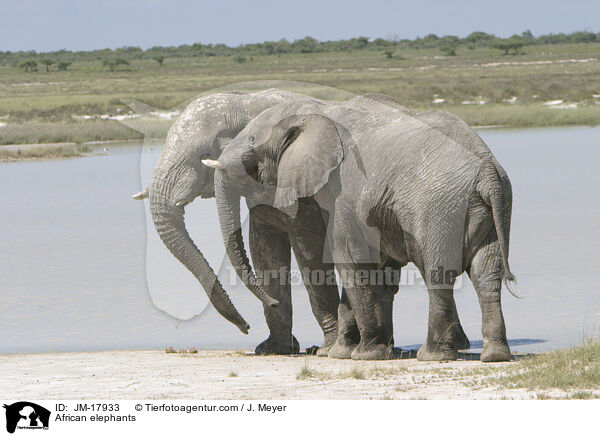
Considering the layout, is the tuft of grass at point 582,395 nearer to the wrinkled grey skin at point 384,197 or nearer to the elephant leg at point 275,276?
the wrinkled grey skin at point 384,197

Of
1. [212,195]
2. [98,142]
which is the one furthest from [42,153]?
[212,195]

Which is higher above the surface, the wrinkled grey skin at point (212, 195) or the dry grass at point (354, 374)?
the wrinkled grey skin at point (212, 195)

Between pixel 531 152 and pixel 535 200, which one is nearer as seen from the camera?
pixel 535 200

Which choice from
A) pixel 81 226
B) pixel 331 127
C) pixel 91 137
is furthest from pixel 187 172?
pixel 91 137

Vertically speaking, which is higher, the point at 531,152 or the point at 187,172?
the point at 187,172

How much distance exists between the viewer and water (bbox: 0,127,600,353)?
29.9 ft

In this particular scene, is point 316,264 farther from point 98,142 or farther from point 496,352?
point 98,142

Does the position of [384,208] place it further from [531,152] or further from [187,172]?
[531,152]

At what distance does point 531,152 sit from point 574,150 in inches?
39.3

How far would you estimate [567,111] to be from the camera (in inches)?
1342

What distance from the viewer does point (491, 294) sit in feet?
21.7

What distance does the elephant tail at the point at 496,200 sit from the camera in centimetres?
654
